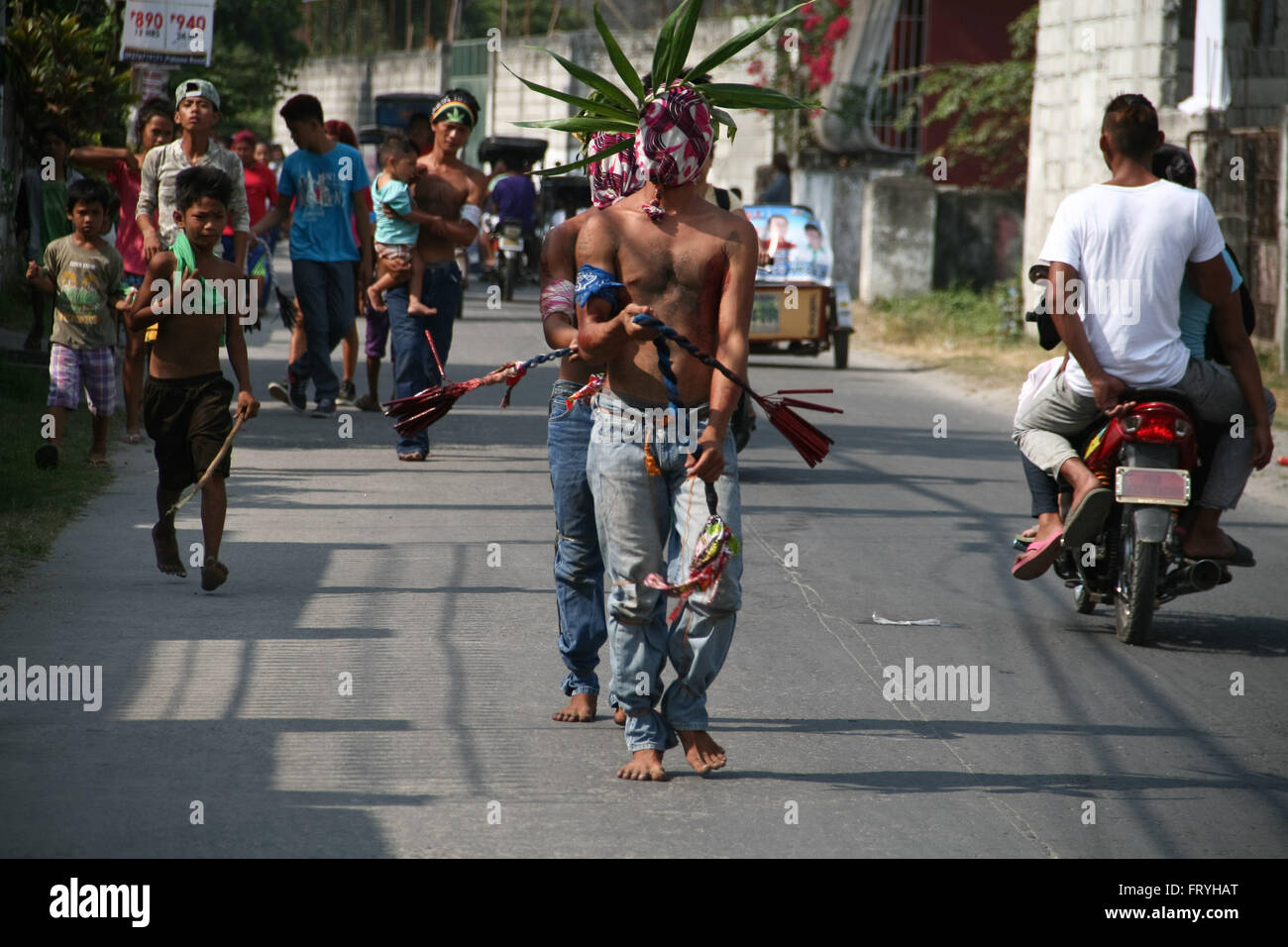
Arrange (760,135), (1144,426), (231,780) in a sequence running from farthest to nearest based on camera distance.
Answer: (760,135) → (1144,426) → (231,780)

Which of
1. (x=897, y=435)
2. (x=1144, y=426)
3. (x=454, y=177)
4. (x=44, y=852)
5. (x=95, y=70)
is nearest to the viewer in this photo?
(x=44, y=852)

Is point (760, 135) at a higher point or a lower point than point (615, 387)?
higher

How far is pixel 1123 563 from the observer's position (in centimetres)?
696

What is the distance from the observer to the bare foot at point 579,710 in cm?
555

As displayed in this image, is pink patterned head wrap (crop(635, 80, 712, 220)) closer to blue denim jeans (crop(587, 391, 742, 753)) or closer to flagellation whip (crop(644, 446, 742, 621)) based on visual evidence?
blue denim jeans (crop(587, 391, 742, 753))

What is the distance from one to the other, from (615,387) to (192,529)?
4.04 metres

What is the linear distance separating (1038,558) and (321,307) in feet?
21.3

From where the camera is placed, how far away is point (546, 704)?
5742 mm

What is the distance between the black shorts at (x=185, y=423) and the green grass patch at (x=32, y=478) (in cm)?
80

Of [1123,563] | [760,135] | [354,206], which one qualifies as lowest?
[1123,563]

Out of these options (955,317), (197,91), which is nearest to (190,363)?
(197,91)

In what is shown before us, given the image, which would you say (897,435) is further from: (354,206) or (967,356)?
(967,356)

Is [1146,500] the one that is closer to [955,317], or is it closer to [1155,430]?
[1155,430]

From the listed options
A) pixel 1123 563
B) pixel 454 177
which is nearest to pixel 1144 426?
pixel 1123 563
